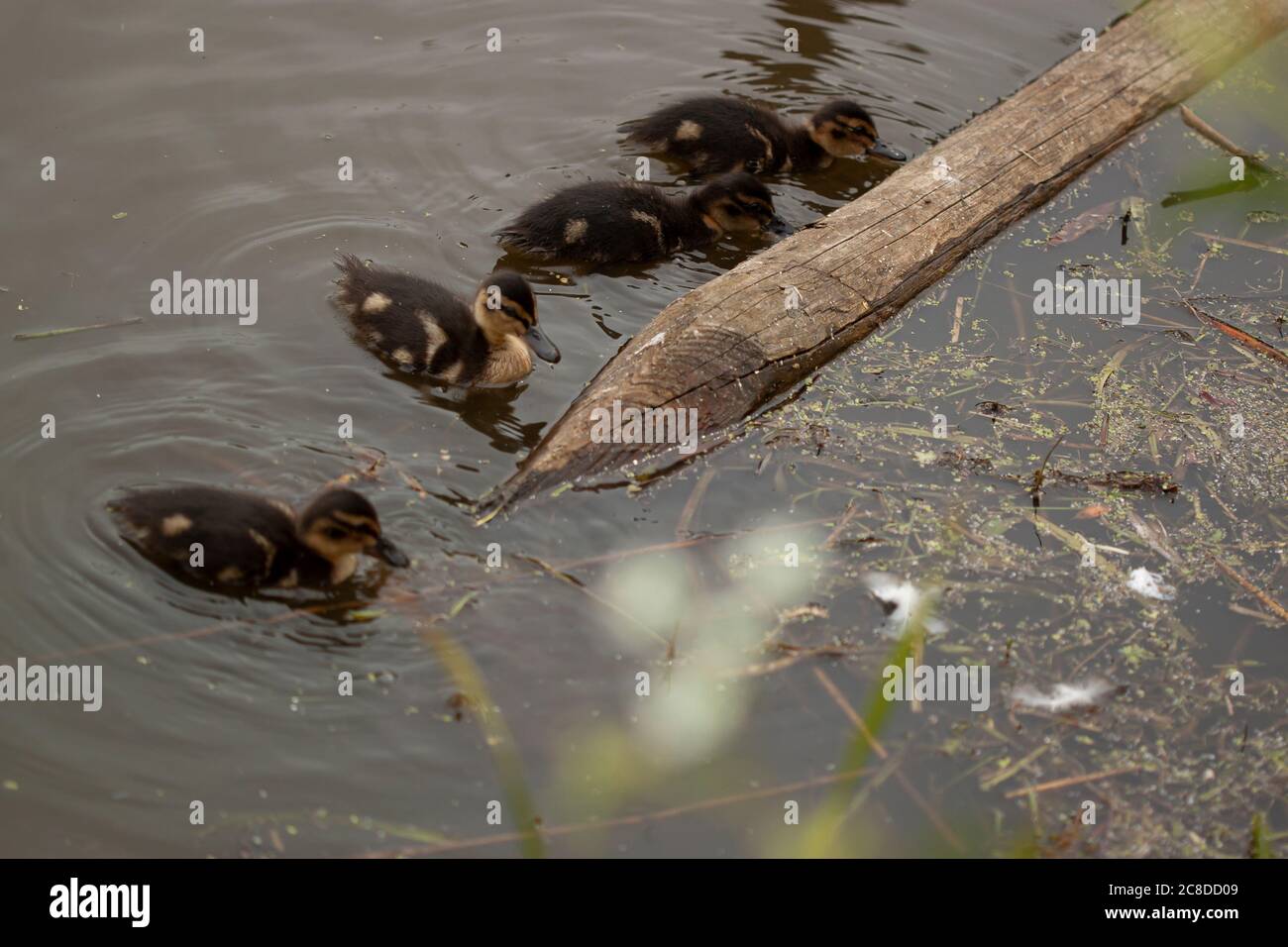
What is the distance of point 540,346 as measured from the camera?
4727mm

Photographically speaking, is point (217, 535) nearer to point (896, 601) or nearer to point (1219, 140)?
point (896, 601)

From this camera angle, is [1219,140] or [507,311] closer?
[507,311]

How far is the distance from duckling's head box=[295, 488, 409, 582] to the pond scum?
0.59 ft

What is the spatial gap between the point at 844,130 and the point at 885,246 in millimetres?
1257

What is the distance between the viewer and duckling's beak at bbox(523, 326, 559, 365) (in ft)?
15.5

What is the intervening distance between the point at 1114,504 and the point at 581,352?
5.96ft

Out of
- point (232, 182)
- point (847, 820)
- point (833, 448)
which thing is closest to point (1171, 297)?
point (833, 448)

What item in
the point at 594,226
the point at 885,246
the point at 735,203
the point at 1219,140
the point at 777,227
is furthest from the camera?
the point at 1219,140

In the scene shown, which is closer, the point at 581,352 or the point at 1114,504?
the point at 1114,504

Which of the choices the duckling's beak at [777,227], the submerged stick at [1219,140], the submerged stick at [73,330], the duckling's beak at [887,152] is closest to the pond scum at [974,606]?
the duckling's beak at [777,227]

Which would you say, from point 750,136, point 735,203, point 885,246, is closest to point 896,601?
point 885,246

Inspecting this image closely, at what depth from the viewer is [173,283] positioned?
193 inches

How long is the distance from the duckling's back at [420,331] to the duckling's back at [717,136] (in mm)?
1750

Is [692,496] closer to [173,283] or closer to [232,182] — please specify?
[173,283]
